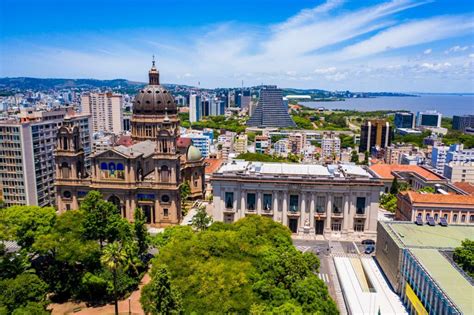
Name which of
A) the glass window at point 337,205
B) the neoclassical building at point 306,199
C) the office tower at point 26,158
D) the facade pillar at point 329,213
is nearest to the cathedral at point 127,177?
the neoclassical building at point 306,199

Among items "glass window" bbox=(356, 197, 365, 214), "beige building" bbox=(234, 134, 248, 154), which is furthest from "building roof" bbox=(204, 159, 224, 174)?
"glass window" bbox=(356, 197, 365, 214)

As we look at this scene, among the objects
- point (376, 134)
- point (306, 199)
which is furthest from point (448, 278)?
point (376, 134)

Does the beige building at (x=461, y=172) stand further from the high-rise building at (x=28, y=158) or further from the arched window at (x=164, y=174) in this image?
the high-rise building at (x=28, y=158)

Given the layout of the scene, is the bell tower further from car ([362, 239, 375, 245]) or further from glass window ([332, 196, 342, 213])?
car ([362, 239, 375, 245])

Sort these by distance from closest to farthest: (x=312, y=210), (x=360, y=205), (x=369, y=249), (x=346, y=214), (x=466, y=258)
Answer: (x=466, y=258) < (x=369, y=249) < (x=360, y=205) < (x=346, y=214) < (x=312, y=210)

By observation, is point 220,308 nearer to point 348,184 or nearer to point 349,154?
point 348,184

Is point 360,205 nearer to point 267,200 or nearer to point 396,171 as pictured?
point 267,200

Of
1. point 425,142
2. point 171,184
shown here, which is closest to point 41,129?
point 171,184
